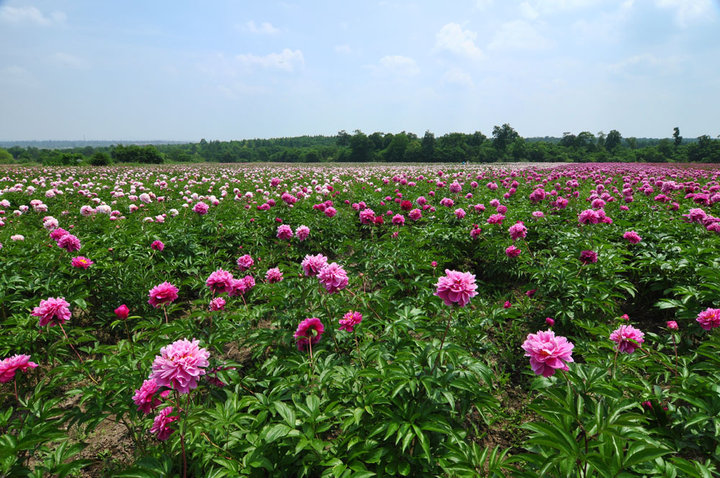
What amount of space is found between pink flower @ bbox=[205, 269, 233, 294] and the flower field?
13mm

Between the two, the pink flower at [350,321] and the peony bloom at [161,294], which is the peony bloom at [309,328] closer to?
the pink flower at [350,321]

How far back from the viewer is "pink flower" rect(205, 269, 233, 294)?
8.68ft

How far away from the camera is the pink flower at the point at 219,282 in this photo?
2646 millimetres

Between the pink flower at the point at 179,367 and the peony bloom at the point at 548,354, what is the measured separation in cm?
Result: 182

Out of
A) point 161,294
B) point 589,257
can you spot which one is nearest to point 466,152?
point 589,257

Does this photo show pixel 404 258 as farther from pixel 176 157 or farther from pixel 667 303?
Result: pixel 176 157

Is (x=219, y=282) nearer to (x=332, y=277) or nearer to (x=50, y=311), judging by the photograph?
(x=332, y=277)

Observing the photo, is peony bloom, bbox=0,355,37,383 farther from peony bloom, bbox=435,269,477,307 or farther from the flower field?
peony bloom, bbox=435,269,477,307

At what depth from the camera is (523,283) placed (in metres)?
5.00

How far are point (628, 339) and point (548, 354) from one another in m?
1.14

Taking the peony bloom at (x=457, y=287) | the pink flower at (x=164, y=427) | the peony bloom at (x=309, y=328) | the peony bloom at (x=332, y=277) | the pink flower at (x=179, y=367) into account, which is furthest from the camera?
the peony bloom at (x=332, y=277)

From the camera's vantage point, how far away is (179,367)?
159cm

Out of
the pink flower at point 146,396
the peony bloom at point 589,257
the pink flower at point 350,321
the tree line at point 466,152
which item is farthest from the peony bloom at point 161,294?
the tree line at point 466,152

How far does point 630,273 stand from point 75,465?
6349 millimetres
